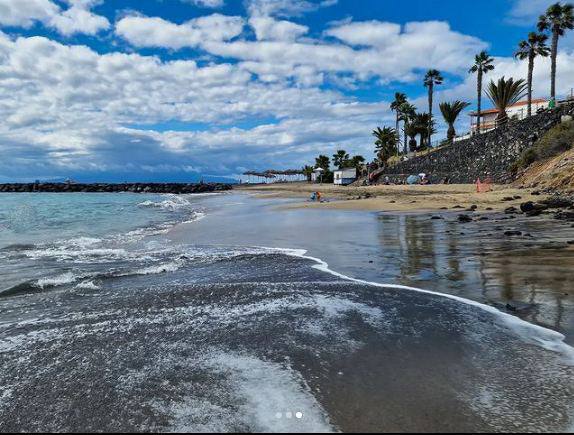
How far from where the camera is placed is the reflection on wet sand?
5.27 m

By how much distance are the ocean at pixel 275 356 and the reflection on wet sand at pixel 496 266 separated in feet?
0.59

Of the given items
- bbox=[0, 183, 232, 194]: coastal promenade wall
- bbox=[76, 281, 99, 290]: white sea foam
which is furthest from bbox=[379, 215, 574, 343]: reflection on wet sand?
bbox=[0, 183, 232, 194]: coastal promenade wall

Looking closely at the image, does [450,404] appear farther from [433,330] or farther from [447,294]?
[447,294]

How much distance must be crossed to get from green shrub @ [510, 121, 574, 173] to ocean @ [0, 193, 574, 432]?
27124mm

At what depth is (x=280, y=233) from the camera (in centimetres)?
1493

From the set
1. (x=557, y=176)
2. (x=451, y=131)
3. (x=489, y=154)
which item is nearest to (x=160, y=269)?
(x=557, y=176)

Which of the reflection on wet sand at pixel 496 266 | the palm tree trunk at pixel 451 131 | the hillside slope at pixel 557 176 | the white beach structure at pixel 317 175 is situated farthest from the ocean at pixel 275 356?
the white beach structure at pixel 317 175

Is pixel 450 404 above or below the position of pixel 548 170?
below

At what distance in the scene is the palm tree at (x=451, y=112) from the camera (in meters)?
62.8

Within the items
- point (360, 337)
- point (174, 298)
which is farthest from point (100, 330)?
point (360, 337)

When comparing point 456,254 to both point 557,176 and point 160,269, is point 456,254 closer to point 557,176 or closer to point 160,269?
point 160,269

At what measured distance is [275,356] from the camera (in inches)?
158

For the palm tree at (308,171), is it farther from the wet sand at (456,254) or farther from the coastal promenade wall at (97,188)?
the wet sand at (456,254)

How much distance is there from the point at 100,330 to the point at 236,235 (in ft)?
32.9
